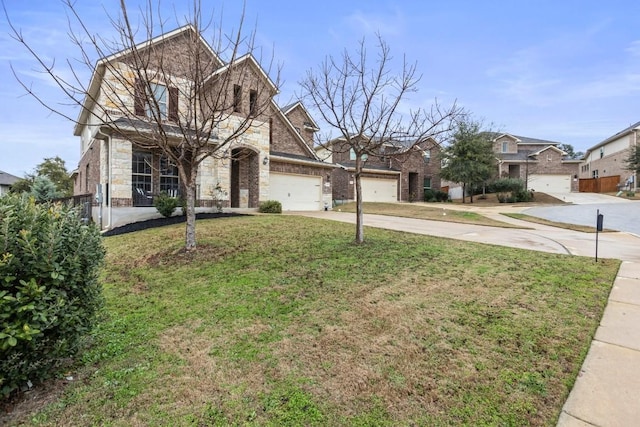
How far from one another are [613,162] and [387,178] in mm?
29242

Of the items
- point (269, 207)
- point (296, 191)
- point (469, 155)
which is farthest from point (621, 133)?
point (269, 207)

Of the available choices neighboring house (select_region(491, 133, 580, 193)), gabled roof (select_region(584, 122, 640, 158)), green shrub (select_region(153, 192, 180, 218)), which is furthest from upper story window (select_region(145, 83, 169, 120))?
gabled roof (select_region(584, 122, 640, 158))

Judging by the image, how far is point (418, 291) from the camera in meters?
A: 4.82

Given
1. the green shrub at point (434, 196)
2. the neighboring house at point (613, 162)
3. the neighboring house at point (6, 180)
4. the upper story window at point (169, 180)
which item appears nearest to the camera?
the upper story window at point (169, 180)

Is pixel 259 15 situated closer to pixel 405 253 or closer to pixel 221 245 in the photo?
pixel 221 245

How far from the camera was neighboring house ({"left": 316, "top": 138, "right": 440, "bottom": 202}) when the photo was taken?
28.8 m

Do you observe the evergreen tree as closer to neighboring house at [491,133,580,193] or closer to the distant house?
the distant house

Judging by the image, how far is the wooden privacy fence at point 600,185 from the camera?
36.2 meters

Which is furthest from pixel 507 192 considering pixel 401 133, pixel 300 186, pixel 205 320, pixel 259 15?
pixel 205 320

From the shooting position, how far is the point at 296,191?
65.2 feet

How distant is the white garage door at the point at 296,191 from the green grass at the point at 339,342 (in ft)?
41.2

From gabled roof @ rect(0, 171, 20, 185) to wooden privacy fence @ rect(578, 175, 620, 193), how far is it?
7460cm

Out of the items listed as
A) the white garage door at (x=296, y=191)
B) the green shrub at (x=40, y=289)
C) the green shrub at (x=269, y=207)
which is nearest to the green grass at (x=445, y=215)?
the white garage door at (x=296, y=191)

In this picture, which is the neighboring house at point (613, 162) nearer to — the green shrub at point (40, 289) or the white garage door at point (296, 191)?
the white garage door at point (296, 191)
